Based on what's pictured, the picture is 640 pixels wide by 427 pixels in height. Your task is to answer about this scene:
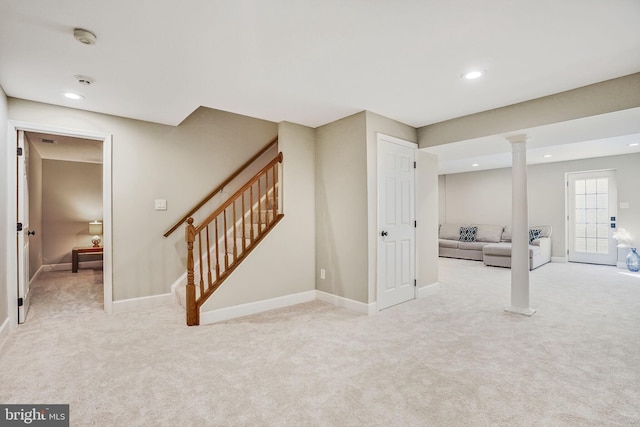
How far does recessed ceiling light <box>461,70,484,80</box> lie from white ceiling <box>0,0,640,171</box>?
0.07m

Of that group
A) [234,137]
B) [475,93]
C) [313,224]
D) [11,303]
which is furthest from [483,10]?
[11,303]

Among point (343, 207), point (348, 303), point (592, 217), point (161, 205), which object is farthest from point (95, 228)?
point (592, 217)

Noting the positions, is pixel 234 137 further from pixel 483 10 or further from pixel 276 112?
pixel 483 10

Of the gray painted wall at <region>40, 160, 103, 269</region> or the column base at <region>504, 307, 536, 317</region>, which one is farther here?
the gray painted wall at <region>40, 160, 103, 269</region>

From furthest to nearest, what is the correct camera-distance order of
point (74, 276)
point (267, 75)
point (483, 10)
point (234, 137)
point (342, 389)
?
point (74, 276), point (234, 137), point (267, 75), point (342, 389), point (483, 10)

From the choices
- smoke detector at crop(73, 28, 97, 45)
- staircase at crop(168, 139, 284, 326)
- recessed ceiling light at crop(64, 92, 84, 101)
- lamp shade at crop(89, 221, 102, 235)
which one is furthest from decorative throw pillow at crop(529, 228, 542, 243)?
lamp shade at crop(89, 221, 102, 235)

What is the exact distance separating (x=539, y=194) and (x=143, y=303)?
816 cm

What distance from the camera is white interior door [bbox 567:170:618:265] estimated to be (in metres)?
6.43

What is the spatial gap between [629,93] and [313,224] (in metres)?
3.32

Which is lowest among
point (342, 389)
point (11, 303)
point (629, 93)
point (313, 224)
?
point (342, 389)

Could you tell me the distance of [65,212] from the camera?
21.5ft

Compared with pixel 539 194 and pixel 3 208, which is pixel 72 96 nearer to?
pixel 3 208

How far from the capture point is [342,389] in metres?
2.03

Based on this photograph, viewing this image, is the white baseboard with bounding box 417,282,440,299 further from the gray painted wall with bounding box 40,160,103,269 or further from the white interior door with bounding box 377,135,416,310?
the gray painted wall with bounding box 40,160,103,269
